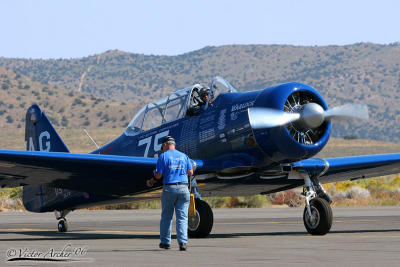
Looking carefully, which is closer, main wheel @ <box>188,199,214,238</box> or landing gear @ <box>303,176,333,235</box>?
main wheel @ <box>188,199,214,238</box>

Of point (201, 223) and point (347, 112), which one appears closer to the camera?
point (201, 223)

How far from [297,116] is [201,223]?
99.9 inches

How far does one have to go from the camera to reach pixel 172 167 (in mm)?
11516

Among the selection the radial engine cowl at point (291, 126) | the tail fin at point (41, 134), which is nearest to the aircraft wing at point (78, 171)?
the radial engine cowl at point (291, 126)

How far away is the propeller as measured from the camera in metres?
13.6

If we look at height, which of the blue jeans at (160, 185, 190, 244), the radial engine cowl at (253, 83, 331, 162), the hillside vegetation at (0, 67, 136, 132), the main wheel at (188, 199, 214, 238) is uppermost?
the hillside vegetation at (0, 67, 136, 132)

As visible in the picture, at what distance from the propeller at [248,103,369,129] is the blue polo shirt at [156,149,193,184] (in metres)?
2.47

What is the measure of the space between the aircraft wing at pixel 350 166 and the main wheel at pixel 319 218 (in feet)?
2.82

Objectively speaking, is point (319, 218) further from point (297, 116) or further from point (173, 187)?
point (173, 187)

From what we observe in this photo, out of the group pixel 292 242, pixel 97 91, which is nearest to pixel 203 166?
pixel 292 242

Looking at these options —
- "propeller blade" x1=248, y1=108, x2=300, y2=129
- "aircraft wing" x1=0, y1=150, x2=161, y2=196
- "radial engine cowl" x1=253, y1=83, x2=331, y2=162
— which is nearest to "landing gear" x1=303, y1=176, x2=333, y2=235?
"radial engine cowl" x1=253, y1=83, x2=331, y2=162

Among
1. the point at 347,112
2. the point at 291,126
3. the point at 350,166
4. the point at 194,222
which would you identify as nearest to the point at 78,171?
the point at 194,222

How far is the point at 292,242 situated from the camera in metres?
12.5

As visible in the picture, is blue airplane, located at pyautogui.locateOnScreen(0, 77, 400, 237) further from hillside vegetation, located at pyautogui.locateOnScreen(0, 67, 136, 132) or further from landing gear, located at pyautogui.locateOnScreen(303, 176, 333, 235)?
hillside vegetation, located at pyautogui.locateOnScreen(0, 67, 136, 132)
